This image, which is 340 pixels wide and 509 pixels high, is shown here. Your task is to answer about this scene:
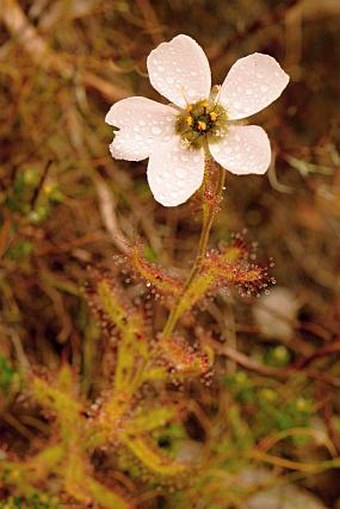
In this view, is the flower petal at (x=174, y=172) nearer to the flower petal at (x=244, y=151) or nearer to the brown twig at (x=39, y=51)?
the flower petal at (x=244, y=151)

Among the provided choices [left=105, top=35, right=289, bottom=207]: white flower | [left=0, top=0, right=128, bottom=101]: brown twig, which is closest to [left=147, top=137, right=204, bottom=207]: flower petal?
[left=105, top=35, right=289, bottom=207]: white flower

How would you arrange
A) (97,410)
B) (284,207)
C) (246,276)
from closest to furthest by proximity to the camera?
(246,276) → (97,410) → (284,207)

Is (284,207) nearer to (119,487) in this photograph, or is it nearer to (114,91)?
(114,91)

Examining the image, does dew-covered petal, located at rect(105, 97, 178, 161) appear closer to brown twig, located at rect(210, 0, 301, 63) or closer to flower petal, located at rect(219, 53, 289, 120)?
flower petal, located at rect(219, 53, 289, 120)

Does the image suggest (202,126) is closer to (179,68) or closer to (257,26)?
(179,68)

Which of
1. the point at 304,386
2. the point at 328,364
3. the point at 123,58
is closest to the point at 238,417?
the point at 304,386

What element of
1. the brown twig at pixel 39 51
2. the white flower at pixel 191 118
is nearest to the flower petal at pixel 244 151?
the white flower at pixel 191 118

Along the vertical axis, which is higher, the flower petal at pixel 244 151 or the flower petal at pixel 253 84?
the flower petal at pixel 253 84

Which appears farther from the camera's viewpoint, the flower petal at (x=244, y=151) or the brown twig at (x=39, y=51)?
the brown twig at (x=39, y=51)
